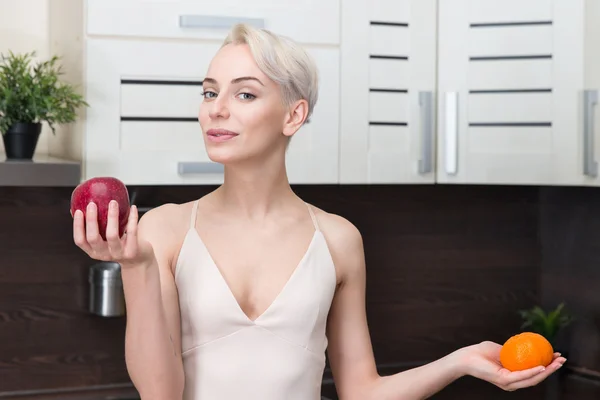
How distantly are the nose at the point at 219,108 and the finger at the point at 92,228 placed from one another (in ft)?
1.17

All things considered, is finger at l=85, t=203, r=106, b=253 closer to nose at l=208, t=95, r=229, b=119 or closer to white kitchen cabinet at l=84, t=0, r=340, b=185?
nose at l=208, t=95, r=229, b=119

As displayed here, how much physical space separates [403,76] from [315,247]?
36.1 inches

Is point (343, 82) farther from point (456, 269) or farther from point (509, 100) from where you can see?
point (456, 269)

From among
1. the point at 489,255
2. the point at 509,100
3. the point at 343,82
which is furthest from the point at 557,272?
the point at 343,82

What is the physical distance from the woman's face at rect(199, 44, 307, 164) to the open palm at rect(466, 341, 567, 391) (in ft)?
1.57

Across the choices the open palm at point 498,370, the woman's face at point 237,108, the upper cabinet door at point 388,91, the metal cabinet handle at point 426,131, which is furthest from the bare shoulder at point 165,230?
the metal cabinet handle at point 426,131

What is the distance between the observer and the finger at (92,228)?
1.14 meters

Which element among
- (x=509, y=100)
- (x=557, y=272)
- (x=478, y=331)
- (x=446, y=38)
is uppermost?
(x=446, y=38)

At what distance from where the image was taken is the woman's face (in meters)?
1.46

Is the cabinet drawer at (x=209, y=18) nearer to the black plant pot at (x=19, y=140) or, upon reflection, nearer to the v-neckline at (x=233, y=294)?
the black plant pot at (x=19, y=140)

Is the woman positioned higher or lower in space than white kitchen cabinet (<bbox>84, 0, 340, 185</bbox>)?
lower

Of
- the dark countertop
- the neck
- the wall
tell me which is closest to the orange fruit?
the neck

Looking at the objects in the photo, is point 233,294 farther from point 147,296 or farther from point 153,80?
point 153,80

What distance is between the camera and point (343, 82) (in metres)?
2.29
